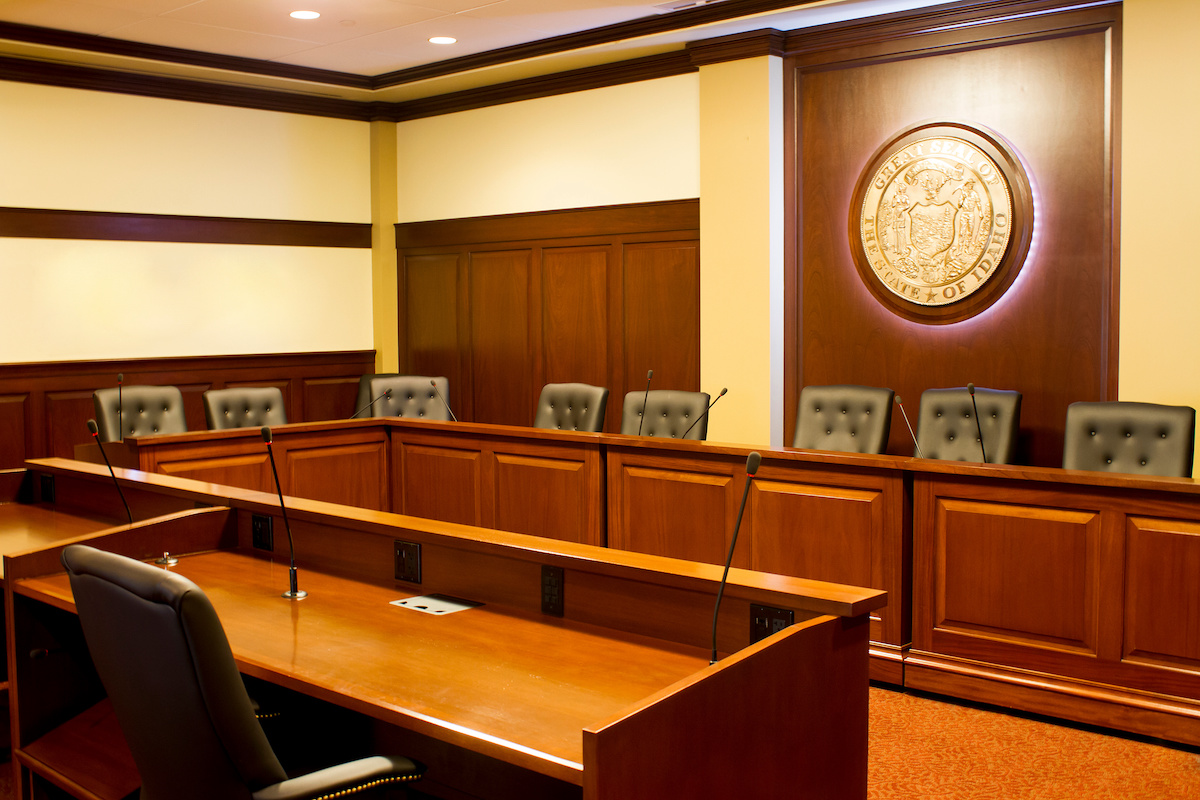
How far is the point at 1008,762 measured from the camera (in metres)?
3.09

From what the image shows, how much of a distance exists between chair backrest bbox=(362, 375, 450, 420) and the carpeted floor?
336cm

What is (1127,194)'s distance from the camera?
15.8ft

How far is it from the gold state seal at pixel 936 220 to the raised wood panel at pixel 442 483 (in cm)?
249

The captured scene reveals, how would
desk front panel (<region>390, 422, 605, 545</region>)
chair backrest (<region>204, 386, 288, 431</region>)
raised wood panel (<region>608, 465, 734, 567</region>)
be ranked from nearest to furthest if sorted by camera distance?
raised wood panel (<region>608, 465, 734, 567</region>)
desk front panel (<region>390, 422, 605, 545</region>)
chair backrest (<region>204, 386, 288, 431</region>)

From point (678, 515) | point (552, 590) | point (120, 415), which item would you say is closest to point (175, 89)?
point (120, 415)

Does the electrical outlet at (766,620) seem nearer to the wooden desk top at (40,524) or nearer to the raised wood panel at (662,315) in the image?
the wooden desk top at (40,524)

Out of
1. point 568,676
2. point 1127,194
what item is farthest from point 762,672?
point 1127,194

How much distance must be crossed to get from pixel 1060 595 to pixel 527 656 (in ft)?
6.78

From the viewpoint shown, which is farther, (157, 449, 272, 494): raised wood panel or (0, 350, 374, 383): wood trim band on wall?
(0, 350, 374, 383): wood trim band on wall

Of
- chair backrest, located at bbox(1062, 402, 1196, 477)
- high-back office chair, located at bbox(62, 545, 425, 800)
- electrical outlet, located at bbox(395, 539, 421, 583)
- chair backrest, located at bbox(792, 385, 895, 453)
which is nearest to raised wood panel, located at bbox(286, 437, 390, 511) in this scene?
chair backrest, located at bbox(792, 385, 895, 453)

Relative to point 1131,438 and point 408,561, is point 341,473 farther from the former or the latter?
point 1131,438

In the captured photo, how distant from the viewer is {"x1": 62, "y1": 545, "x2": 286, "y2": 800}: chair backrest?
62.6 inches

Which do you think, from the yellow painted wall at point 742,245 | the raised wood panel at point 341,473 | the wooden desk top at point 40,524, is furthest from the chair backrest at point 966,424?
the wooden desk top at point 40,524

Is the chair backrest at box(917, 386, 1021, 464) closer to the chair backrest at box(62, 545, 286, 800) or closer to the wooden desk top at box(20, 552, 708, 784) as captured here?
the wooden desk top at box(20, 552, 708, 784)
